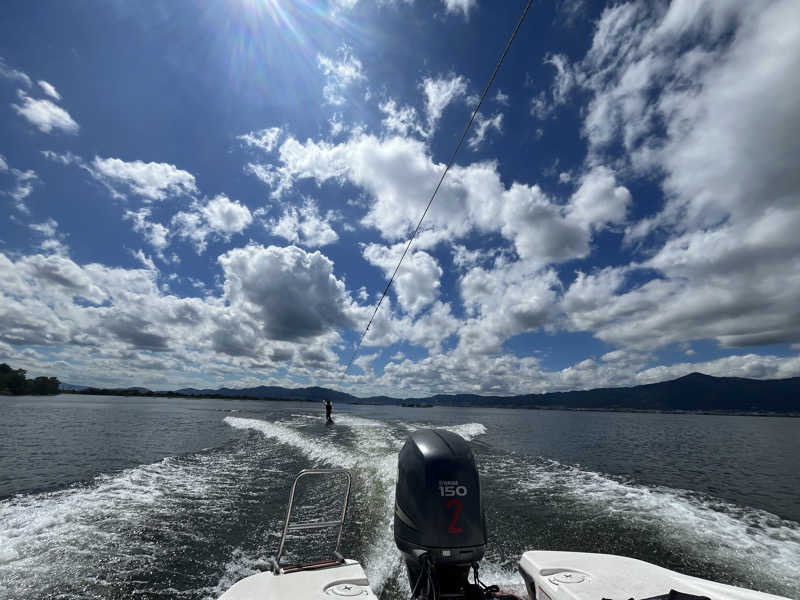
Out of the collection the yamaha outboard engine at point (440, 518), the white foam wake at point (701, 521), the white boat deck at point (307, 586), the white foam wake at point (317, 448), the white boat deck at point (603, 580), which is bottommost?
the white foam wake at point (701, 521)

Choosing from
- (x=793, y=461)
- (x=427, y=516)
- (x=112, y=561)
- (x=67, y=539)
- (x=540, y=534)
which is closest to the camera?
(x=427, y=516)

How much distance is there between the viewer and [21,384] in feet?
380

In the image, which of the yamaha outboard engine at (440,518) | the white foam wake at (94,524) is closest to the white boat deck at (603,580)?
the yamaha outboard engine at (440,518)

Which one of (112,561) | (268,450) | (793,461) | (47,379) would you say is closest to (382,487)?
(112,561)

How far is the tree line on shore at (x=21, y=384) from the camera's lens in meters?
115

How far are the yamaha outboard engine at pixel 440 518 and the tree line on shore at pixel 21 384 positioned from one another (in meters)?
165

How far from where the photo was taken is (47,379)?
Result: 12062 cm

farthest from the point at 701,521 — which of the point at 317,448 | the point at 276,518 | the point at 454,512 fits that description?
the point at 317,448

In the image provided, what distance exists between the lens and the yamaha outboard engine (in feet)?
12.9

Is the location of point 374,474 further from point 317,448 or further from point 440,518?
point 440,518

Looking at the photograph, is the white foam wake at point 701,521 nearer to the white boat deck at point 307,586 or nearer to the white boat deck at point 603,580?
the white boat deck at point 603,580

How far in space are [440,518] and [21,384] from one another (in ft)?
548

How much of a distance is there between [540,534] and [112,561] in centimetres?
778

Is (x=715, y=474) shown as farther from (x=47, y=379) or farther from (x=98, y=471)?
(x=47, y=379)
